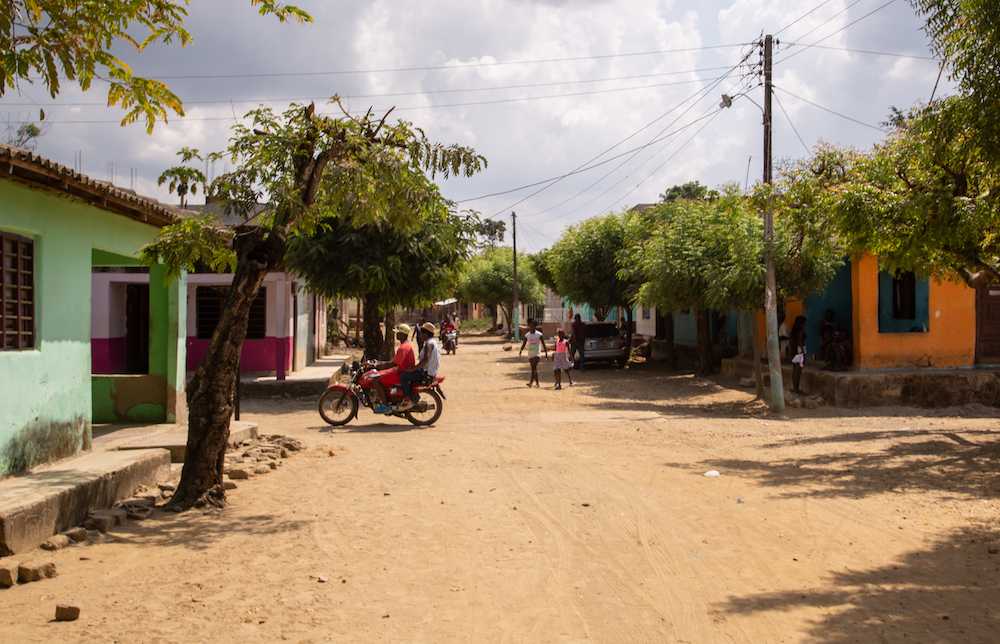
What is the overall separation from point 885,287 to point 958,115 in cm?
1291

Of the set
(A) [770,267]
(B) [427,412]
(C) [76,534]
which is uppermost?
(A) [770,267]

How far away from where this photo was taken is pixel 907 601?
→ 17.9ft

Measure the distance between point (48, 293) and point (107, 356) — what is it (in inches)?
469

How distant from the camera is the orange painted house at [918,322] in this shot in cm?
1928

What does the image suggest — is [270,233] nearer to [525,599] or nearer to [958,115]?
[525,599]

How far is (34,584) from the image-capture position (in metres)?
5.65

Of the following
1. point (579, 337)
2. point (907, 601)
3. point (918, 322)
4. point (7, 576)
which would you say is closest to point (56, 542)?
point (7, 576)

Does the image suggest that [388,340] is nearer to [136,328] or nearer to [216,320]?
[216,320]

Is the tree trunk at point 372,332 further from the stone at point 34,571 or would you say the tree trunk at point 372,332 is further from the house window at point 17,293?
the stone at point 34,571

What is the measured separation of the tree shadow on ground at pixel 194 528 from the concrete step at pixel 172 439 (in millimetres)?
1760

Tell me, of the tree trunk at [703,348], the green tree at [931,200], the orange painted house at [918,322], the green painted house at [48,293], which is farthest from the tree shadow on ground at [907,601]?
the tree trunk at [703,348]

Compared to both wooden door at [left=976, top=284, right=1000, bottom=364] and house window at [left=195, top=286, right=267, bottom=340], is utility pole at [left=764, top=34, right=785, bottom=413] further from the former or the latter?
house window at [left=195, top=286, right=267, bottom=340]

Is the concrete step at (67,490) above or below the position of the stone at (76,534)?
above

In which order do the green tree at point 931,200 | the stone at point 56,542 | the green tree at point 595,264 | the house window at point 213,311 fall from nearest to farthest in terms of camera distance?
1. the stone at point 56,542
2. the green tree at point 931,200
3. the house window at point 213,311
4. the green tree at point 595,264
